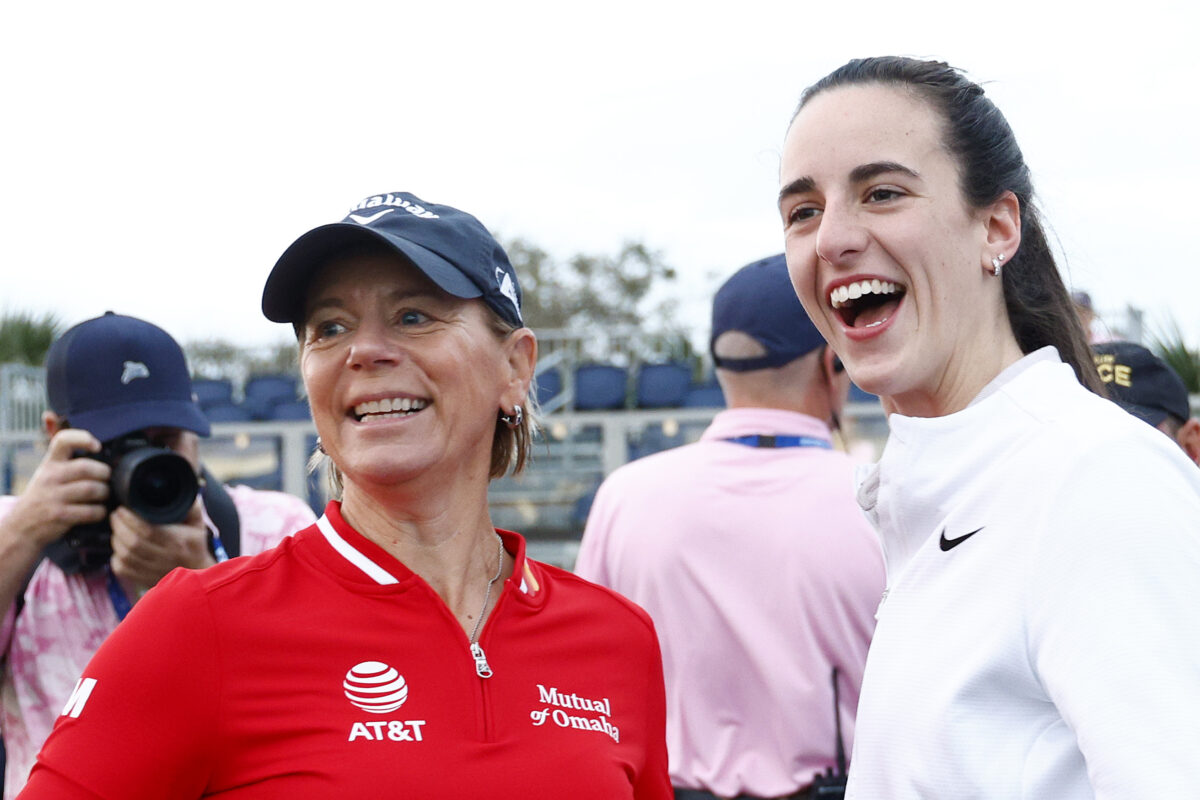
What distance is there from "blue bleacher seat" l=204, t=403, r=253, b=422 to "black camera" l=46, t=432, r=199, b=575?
8704 millimetres

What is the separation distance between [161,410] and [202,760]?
4.28 ft

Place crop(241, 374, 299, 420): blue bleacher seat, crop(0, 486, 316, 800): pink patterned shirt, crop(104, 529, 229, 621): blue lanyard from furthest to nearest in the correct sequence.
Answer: crop(241, 374, 299, 420): blue bleacher seat < crop(104, 529, 229, 621): blue lanyard < crop(0, 486, 316, 800): pink patterned shirt

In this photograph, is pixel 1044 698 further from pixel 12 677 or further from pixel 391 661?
pixel 12 677

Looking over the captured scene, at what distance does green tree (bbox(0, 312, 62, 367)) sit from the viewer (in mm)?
14539

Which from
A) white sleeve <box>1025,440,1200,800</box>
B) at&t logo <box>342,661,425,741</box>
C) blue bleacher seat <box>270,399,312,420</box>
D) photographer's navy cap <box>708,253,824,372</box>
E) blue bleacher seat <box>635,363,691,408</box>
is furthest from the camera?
blue bleacher seat <box>635,363,691,408</box>

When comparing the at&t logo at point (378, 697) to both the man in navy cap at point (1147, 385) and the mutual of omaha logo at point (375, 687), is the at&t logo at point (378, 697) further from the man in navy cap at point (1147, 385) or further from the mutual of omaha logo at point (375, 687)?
the man in navy cap at point (1147, 385)

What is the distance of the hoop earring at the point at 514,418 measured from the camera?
2.01m

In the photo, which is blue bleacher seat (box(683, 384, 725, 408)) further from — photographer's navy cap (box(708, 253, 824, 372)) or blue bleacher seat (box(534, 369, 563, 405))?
photographer's navy cap (box(708, 253, 824, 372))

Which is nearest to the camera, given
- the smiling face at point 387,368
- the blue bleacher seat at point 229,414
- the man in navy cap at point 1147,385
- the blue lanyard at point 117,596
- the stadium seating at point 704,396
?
the smiling face at point 387,368

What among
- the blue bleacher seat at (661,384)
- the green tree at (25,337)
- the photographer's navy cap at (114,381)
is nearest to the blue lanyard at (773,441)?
the photographer's navy cap at (114,381)

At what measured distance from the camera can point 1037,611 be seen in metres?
1.27

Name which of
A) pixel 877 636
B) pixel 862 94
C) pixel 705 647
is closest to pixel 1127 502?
pixel 877 636

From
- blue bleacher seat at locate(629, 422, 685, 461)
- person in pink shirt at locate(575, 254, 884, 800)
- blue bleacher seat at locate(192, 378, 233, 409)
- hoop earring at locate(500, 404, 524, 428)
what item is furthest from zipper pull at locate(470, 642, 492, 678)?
blue bleacher seat at locate(192, 378, 233, 409)

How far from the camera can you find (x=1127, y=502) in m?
1.23
